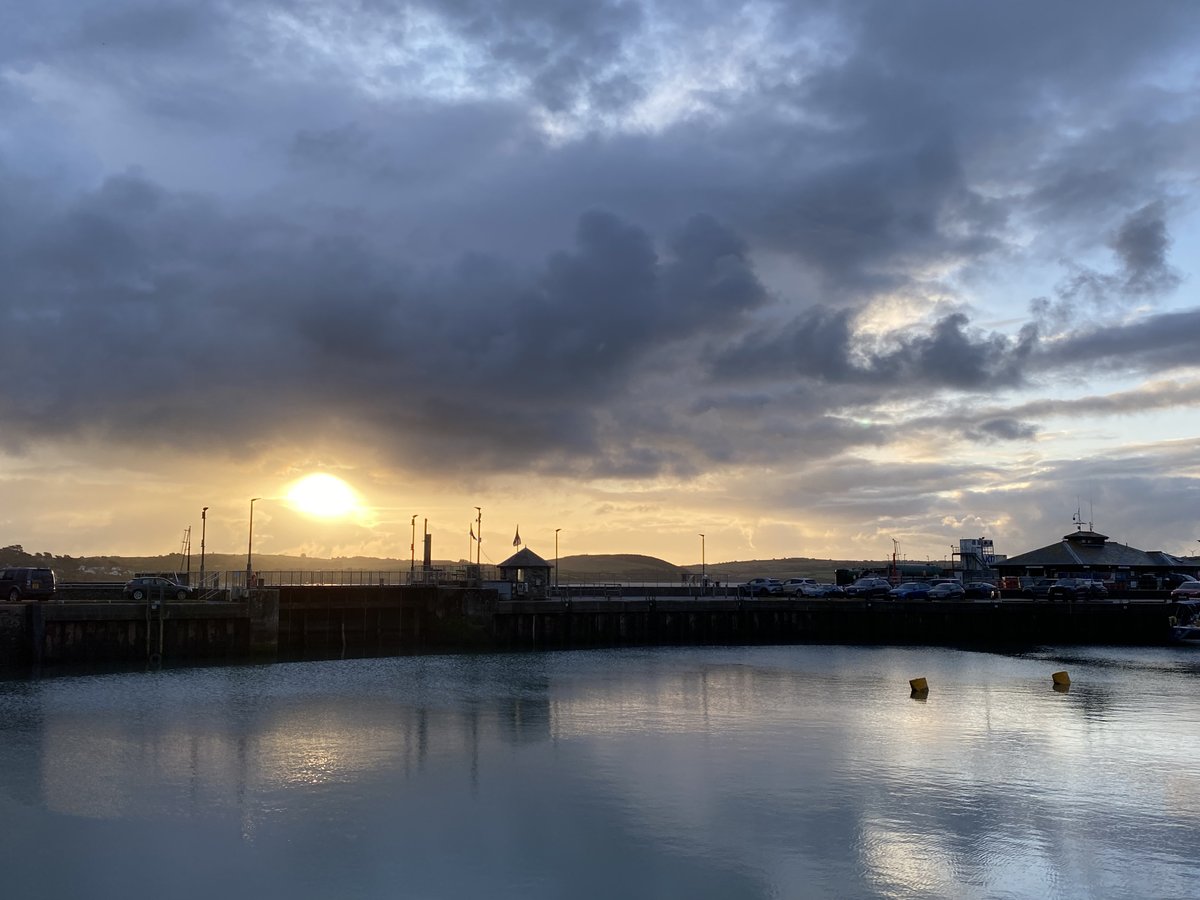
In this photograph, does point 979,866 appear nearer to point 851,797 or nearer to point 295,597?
point 851,797

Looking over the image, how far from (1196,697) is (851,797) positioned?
122ft

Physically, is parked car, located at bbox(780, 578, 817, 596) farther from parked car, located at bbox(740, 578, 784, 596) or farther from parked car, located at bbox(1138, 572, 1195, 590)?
parked car, located at bbox(1138, 572, 1195, 590)

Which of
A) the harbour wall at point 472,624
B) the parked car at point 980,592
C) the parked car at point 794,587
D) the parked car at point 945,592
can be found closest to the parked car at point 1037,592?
the parked car at point 980,592

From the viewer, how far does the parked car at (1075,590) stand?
11538 centimetres

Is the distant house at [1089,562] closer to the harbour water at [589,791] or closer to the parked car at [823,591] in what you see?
the parked car at [823,591]

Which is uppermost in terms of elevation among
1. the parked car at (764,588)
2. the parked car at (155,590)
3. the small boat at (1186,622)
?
the parked car at (155,590)

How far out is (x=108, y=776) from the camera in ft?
116

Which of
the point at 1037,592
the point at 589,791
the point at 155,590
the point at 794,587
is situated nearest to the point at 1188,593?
the point at 1037,592

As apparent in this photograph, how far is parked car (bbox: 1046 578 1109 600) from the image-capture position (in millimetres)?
115375

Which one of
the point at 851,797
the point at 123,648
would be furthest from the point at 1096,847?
the point at 123,648

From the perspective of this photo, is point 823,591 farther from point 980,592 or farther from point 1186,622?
point 1186,622

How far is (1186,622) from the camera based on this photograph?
100 m

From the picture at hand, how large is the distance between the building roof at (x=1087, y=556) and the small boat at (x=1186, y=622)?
3964 centimetres

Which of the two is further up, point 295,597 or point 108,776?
point 295,597
